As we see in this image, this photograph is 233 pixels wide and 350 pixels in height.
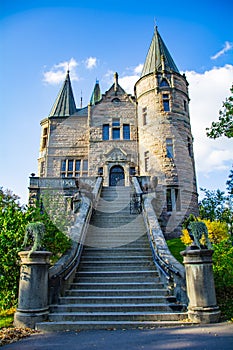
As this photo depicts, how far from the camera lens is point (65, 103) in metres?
29.5

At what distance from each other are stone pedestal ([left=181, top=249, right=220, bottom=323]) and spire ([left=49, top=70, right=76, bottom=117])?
79.5 ft

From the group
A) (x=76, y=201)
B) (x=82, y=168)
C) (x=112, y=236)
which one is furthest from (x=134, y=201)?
(x=82, y=168)

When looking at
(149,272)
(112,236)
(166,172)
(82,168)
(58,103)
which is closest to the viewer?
(149,272)

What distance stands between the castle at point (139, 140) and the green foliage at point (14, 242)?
10.6 m

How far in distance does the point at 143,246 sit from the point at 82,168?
17235 millimetres

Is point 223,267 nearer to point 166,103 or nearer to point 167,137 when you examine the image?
point 167,137

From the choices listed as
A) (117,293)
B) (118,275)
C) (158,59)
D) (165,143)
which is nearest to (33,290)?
(117,293)

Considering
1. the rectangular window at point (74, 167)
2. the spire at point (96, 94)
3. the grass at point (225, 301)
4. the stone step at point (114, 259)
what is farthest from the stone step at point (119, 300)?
the spire at point (96, 94)

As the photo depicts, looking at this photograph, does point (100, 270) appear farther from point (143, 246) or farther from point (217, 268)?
point (217, 268)

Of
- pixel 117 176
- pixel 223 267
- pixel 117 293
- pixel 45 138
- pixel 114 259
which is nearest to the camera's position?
pixel 117 293

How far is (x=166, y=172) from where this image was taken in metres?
20.9

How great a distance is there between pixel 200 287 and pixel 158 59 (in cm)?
2287

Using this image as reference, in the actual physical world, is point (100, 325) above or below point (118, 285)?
below

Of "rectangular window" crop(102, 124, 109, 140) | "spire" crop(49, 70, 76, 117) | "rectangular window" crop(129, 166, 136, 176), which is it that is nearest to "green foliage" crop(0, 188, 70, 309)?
"rectangular window" crop(129, 166, 136, 176)
